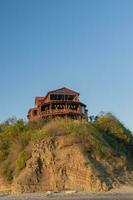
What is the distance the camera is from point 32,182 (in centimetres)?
4806

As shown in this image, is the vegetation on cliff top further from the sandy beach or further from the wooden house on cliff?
the sandy beach

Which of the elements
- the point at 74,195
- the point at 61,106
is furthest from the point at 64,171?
the point at 61,106

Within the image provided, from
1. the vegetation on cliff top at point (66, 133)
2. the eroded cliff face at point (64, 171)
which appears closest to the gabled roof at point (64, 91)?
the vegetation on cliff top at point (66, 133)

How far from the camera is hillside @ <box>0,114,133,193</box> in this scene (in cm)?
4700

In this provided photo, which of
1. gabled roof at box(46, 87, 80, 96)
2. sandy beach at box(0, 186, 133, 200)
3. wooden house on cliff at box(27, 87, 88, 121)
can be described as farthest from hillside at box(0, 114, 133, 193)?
gabled roof at box(46, 87, 80, 96)

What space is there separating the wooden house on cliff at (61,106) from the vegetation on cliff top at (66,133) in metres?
7.54

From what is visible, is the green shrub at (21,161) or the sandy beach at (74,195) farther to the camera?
the green shrub at (21,161)

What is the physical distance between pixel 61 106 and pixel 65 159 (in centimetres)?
2368

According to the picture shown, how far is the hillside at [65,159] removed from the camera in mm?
47000

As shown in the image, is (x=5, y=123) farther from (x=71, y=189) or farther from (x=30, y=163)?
(x=71, y=189)

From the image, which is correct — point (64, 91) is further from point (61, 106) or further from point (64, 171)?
point (64, 171)

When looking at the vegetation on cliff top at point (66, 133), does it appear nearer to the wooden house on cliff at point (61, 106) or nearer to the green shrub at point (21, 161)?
→ the green shrub at point (21, 161)

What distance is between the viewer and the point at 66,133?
53281 mm

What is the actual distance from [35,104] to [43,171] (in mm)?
33675
